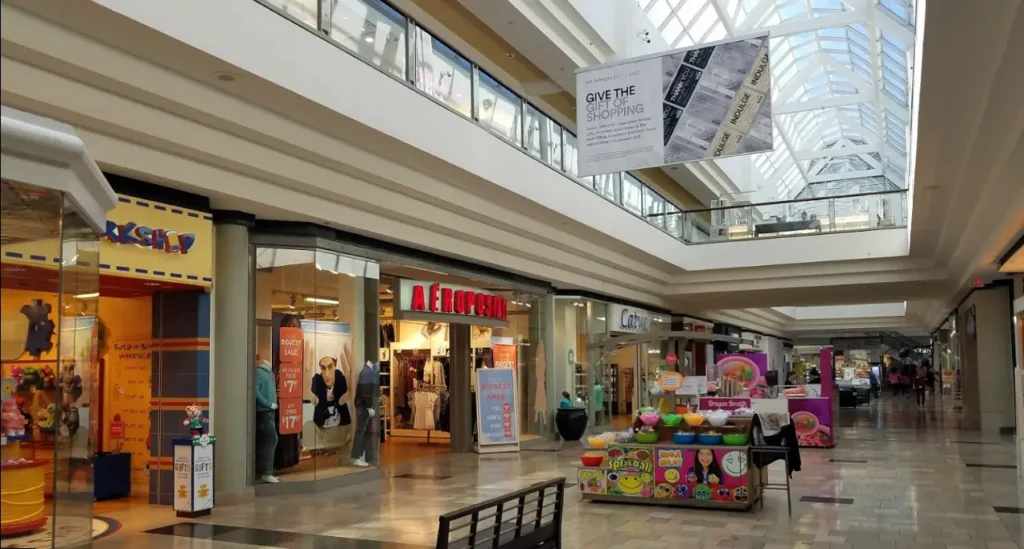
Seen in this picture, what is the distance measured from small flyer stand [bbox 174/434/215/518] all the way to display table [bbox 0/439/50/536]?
5266mm

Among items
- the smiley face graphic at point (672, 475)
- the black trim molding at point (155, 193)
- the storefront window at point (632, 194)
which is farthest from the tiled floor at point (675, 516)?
the storefront window at point (632, 194)

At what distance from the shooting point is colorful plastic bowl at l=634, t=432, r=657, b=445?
9.21m

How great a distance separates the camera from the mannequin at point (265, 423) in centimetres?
992

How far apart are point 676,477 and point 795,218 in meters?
11.6

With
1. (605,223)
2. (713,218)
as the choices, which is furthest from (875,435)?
(605,223)

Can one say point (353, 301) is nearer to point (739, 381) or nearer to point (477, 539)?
point (477, 539)

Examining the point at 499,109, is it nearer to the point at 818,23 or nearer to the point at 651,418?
the point at 651,418

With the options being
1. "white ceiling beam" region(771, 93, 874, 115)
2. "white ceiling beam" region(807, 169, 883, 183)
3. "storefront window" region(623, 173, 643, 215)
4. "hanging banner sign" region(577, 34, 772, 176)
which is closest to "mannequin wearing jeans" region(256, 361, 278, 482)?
"hanging banner sign" region(577, 34, 772, 176)

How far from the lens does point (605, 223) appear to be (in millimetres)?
15555

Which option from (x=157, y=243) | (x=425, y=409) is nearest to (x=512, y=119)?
(x=157, y=243)

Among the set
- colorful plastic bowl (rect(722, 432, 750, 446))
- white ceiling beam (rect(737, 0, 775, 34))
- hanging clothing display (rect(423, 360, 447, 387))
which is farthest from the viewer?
white ceiling beam (rect(737, 0, 775, 34))

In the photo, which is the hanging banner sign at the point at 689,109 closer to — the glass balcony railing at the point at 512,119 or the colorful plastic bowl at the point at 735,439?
the glass balcony railing at the point at 512,119

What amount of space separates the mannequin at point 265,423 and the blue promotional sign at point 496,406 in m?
5.58

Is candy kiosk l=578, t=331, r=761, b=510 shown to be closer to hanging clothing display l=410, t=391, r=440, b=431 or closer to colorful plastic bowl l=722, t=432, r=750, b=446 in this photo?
colorful plastic bowl l=722, t=432, r=750, b=446
